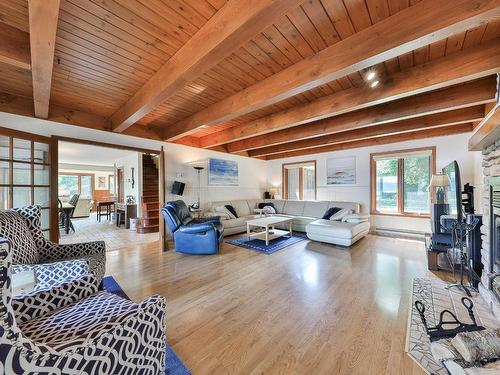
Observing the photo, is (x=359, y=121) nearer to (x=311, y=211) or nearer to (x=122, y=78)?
(x=311, y=211)

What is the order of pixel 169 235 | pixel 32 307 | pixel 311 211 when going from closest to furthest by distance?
pixel 32 307
pixel 169 235
pixel 311 211

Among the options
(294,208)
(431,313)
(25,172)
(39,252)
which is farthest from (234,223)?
A: (431,313)

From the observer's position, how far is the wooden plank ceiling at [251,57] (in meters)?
1.44

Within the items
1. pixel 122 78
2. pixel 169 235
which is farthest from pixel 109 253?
pixel 122 78

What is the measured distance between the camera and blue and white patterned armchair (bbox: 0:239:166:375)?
666mm

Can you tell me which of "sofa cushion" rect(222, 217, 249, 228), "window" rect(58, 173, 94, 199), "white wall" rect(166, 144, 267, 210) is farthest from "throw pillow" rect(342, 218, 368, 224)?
"window" rect(58, 173, 94, 199)

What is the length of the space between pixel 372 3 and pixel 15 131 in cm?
409

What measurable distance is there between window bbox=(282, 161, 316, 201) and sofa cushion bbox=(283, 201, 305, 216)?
2.19 ft

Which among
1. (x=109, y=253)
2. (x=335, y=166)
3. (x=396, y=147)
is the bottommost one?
(x=109, y=253)

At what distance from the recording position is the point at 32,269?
144 centimetres

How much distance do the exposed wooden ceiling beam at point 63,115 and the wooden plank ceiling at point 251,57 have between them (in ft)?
0.05

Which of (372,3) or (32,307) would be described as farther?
(372,3)

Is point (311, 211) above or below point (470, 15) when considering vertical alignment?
below

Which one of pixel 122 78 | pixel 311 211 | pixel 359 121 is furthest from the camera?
pixel 311 211
